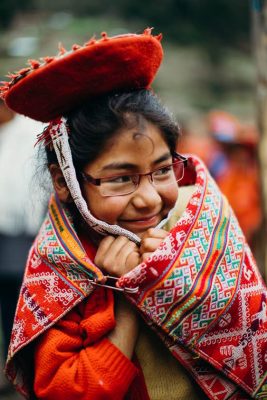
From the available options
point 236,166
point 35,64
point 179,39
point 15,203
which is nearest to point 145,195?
point 35,64

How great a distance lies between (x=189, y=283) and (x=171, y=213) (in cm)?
30

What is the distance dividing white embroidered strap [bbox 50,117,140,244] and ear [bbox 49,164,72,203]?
0.10 m

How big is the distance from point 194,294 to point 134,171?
0.44 metres

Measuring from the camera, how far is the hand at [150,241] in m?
1.85

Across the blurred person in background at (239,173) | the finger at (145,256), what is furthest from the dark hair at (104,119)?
the blurred person in background at (239,173)

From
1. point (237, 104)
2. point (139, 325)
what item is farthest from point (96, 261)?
point (237, 104)

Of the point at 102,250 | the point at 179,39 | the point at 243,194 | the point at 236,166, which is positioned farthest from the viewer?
the point at 179,39

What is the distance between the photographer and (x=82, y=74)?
1820mm

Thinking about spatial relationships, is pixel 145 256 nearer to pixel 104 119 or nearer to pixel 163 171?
pixel 163 171

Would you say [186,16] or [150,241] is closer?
[150,241]

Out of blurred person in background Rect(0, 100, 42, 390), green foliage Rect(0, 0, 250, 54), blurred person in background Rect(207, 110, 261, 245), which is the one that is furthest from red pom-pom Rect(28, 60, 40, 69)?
green foliage Rect(0, 0, 250, 54)

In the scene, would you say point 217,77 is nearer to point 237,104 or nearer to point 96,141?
Result: point 237,104

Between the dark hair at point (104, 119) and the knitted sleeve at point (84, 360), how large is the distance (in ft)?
1.62

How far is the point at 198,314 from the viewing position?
184 centimetres
